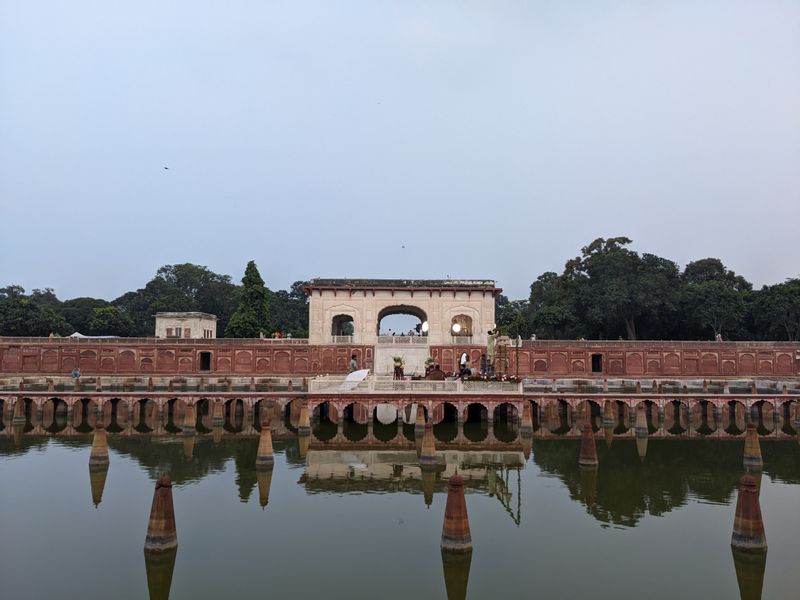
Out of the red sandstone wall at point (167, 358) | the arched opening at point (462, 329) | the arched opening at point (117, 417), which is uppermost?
the arched opening at point (462, 329)

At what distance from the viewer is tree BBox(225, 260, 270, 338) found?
6438cm

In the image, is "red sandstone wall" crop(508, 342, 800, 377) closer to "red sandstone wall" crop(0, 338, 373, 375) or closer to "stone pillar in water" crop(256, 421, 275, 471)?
"red sandstone wall" crop(0, 338, 373, 375)

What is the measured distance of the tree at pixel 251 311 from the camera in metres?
64.4

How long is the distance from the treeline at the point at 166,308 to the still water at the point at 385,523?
120 feet

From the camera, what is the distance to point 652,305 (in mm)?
63125

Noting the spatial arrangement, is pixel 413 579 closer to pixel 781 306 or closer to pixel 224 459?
pixel 224 459

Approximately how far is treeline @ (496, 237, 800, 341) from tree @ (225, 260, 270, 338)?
2698 cm

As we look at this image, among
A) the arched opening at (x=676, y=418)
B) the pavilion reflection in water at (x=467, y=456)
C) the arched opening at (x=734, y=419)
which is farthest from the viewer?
the arched opening at (x=734, y=419)

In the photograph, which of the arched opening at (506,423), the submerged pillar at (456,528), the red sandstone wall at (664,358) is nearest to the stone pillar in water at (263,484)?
the submerged pillar at (456,528)

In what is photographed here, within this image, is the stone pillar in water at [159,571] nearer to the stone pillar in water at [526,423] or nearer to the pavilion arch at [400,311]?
the stone pillar in water at [526,423]

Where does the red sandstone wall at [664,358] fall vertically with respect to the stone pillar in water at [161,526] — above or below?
above

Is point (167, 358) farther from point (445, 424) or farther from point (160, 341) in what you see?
point (445, 424)

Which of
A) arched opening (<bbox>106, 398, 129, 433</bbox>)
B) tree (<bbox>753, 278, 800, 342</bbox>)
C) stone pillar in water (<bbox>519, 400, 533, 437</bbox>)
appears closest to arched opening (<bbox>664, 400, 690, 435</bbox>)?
stone pillar in water (<bbox>519, 400, 533, 437</bbox>)

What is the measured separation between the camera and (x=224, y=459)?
1123 inches
